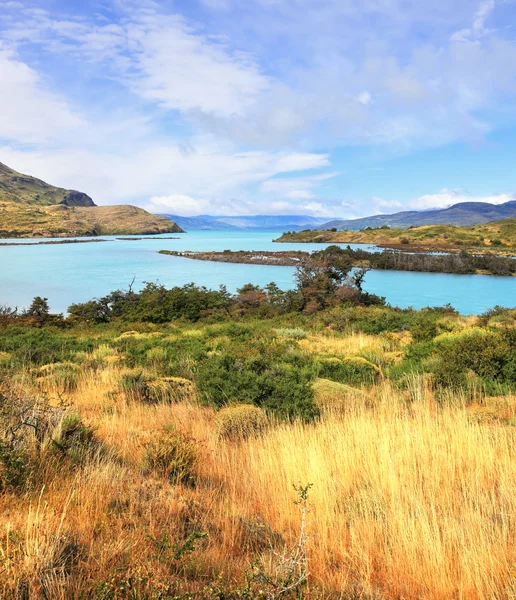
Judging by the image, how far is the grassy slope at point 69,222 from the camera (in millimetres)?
119312

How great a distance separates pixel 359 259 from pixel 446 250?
66.1 feet

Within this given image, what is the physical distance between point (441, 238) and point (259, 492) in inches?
3306

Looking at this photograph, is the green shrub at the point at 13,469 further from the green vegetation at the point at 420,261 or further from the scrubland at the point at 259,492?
the green vegetation at the point at 420,261

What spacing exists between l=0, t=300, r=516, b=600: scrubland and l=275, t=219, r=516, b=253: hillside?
6644 cm

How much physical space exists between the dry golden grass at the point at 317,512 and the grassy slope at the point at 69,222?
12721 centimetres

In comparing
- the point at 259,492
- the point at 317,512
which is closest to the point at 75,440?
the point at 259,492

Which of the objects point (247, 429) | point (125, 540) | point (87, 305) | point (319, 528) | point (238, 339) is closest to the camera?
point (125, 540)

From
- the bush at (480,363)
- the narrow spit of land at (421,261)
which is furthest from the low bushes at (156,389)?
the narrow spit of land at (421,261)

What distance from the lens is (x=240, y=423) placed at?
5090 mm

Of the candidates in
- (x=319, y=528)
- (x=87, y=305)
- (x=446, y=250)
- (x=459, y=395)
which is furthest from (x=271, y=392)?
(x=446, y=250)

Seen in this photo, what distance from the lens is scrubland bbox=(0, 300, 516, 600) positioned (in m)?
2.13

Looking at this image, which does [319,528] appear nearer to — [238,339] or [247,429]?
[247,429]

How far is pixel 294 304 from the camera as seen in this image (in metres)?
23.4

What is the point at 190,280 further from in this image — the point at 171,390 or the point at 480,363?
the point at 480,363
